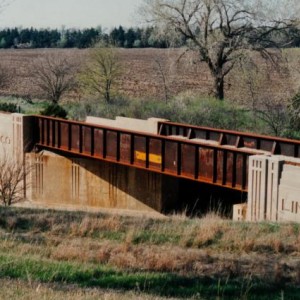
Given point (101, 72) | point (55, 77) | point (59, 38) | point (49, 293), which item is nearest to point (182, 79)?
point (55, 77)

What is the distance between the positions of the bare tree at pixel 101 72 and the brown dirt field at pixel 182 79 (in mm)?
4259

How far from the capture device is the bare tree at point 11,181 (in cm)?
2381

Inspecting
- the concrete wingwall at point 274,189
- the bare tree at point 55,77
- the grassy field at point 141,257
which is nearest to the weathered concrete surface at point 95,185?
the concrete wingwall at point 274,189

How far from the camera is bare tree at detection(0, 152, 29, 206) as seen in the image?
2381 centimetres

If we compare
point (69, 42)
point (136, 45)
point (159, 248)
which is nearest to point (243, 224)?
point (159, 248)

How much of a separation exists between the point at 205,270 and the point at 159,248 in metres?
1.60

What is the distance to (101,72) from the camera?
1977 inches

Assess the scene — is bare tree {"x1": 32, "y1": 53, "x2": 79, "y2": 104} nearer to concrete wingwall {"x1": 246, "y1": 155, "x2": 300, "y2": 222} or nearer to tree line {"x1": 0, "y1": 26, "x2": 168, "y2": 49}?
concrete wingwall {"x1": 246, "y1": 155, "x2": 300, "y2": 222}

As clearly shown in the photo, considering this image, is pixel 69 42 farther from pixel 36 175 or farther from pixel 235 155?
pixel 235 155

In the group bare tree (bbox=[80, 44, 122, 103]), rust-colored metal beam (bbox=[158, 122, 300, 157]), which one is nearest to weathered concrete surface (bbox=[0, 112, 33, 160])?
rust-colored metal beam (bbox=[158, 122, 300, 157])

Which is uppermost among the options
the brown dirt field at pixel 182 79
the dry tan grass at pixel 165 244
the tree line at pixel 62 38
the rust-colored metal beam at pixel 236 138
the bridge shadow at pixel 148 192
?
the tree line at pixel 62 38

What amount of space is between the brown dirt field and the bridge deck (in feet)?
47.5

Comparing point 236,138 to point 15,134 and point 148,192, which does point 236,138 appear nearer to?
point 148,192

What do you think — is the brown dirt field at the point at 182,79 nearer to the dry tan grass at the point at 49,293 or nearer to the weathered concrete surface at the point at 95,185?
the weathered concrete surface at the point at 95,185
